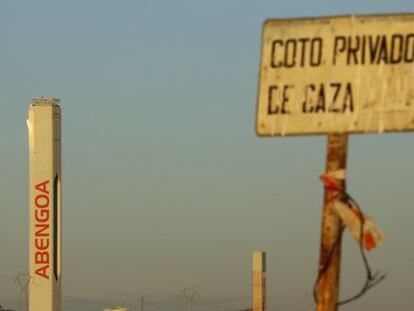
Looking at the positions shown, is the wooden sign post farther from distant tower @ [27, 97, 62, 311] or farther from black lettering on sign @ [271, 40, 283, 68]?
distant tower @ [27, 97, 62, 311]

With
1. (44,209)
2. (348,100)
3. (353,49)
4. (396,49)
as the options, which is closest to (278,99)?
(348,100)

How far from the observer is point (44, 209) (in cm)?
5128

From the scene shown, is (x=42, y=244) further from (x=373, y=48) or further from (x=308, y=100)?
(x=373, y=48)

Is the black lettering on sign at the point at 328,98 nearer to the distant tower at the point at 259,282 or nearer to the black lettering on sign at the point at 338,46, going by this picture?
the black lettering on sign at the point at 338,46

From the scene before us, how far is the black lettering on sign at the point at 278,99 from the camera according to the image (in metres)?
9.98

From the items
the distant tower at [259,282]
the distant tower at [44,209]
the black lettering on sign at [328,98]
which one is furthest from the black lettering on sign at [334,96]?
the distant tower at [259,282]

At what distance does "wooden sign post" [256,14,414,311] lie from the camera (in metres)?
9.84

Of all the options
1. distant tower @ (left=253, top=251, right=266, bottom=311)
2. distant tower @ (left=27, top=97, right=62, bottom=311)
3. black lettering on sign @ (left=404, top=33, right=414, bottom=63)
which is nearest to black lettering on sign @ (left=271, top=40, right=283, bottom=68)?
black lettering on sign @ (left=404, top=33, right=414, bottom=63)

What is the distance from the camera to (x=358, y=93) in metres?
9.88

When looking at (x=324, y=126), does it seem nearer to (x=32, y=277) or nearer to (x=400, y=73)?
(x=400, y=73)

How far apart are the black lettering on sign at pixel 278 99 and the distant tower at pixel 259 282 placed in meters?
58.7

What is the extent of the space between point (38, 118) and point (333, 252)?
4259cm

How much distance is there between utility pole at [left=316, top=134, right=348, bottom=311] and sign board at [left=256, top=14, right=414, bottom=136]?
0.32 metres

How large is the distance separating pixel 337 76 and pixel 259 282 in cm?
5902
